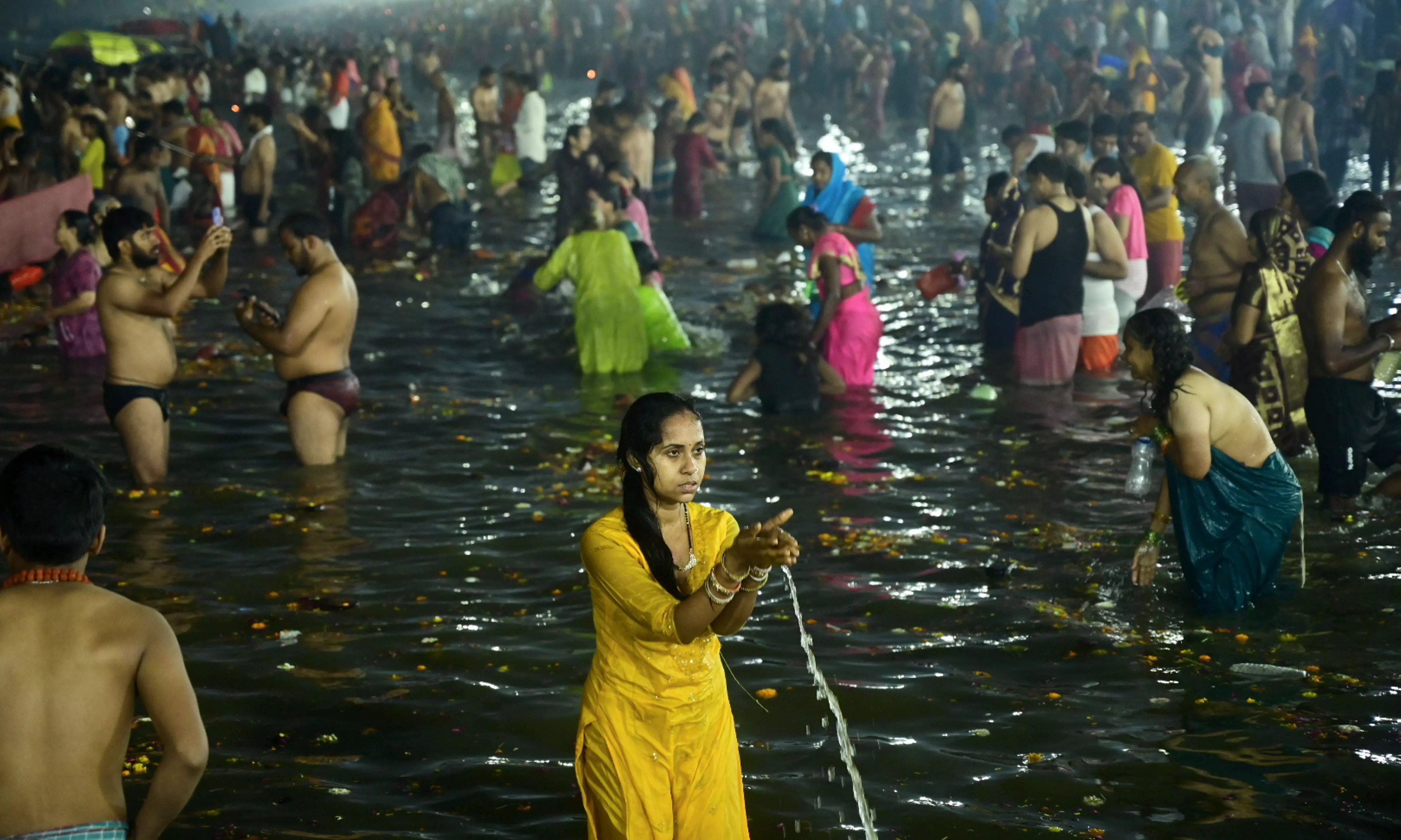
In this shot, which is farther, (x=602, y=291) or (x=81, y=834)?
(x=602, y=291)

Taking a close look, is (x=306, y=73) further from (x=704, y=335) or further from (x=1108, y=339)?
(x=1108, y=339)

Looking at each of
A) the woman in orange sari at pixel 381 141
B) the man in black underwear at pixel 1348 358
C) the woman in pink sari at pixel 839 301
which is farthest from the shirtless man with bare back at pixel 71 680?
the woman in orange sari at pixel 381 141

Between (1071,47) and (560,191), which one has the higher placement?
(1071,47)

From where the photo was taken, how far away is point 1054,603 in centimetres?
611

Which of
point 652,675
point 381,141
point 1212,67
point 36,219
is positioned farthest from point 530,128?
point 652,675

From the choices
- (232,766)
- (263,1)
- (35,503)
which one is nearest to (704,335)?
(232,766)

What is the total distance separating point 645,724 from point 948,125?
1685cm

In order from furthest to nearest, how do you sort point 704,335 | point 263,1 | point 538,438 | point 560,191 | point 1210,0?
point 263,1, point 1210,0, point 560,191, point 704,335, point 538,438

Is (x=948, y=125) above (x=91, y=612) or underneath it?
above

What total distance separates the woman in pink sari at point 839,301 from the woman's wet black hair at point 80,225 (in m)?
4.49

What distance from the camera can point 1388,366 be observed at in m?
7.09

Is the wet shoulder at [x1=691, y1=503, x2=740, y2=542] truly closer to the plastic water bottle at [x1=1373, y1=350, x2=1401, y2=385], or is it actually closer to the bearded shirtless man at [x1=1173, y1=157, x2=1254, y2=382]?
the plastic water bottle at [x1=1373, y1=350, x2=1401, y2=385]

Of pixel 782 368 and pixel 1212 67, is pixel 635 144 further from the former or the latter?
pixel 782 368

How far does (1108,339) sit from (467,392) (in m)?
4.29
